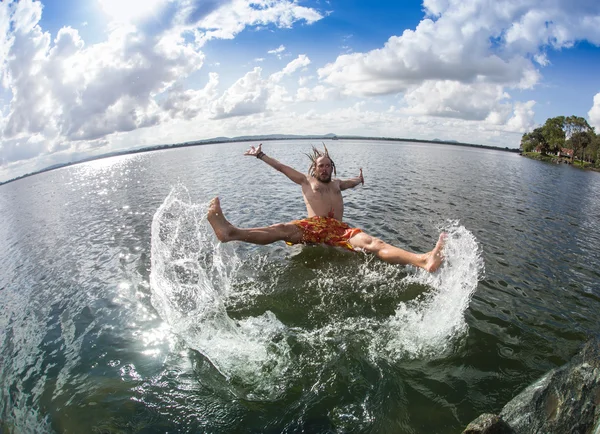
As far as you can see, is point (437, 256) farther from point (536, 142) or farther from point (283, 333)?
point (536, 142)

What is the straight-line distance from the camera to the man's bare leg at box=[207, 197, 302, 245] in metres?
6.68

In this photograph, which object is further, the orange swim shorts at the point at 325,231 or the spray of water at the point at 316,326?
the orange swim shorts at the point at 325,231

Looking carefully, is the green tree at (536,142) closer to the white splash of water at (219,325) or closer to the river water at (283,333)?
the river water at (283,333)

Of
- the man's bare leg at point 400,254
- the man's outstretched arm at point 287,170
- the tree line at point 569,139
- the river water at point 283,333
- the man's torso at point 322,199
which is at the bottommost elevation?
the river water at point 283,333

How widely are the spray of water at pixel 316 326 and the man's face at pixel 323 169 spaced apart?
2.71 m

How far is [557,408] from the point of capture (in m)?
3.47

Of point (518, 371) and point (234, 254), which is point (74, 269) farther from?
point (518, 371)

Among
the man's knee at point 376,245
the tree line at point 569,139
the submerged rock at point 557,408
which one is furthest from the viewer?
the tree line at point 569,139

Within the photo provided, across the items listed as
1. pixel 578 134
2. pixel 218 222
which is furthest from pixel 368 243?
pixel 578 134

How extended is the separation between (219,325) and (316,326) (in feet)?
5.92

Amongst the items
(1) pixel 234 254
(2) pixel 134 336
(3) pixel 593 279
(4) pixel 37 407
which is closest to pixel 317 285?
(1) pixel 234 254

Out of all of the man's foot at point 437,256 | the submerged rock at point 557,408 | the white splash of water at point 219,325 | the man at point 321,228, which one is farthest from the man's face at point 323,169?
the submerged rock at point 557,408

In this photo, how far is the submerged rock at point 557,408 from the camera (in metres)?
3.22

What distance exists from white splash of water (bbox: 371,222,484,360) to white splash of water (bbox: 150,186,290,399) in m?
1.71
